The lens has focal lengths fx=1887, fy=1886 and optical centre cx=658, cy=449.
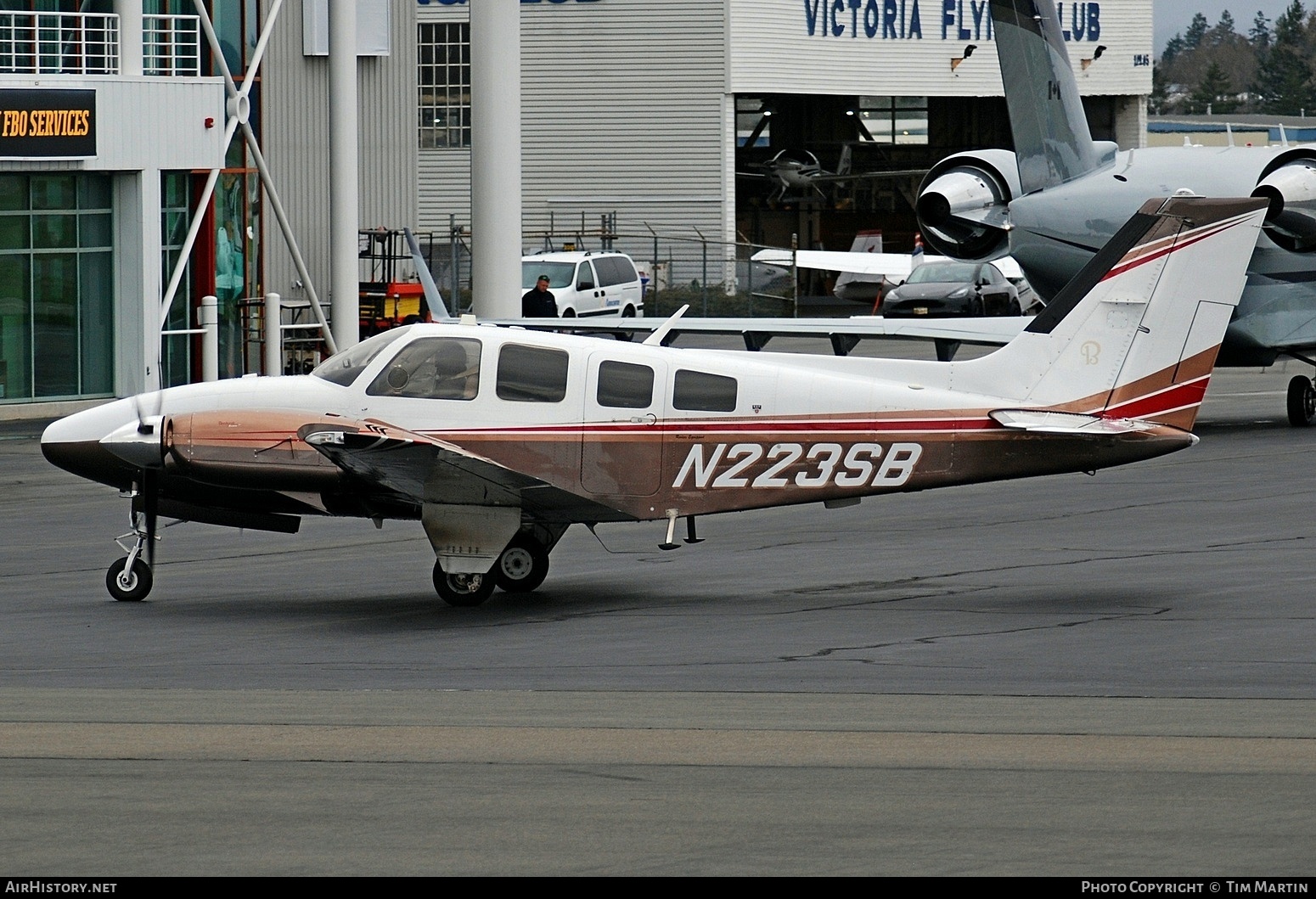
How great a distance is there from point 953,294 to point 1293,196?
82.4 feet

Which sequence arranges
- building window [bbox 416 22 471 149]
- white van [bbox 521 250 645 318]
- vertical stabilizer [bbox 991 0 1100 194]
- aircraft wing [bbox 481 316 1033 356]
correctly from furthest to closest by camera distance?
building window [bbox 416 22 471 149]
white van [bbox 521 250 645 318]
vertical stabilizer [bbox 991 0 1100 194]
aircraft wing [bbox 481 316 1033 356]

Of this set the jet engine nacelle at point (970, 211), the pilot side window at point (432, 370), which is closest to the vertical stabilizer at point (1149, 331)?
the pilot side window at point (432, 370)

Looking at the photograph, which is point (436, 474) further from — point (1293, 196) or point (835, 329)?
point (1293, 196)

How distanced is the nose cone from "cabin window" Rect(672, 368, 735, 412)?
162 inches

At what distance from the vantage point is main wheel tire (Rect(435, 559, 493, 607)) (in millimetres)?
14250

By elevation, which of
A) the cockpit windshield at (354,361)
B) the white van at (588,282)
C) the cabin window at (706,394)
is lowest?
the cabin window at (706,394)

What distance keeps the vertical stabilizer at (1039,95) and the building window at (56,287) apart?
14.7m

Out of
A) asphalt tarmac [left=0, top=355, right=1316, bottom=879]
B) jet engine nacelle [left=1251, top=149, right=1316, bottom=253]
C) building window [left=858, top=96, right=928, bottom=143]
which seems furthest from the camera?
building window [left=858, top=96, right=928, bottom=143]

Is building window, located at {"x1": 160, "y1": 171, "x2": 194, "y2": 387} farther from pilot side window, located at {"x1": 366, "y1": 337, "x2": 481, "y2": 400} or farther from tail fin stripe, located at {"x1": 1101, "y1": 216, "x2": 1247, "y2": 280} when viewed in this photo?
tail fin stripe, located at {"x1": 1101, "y1": 216, "x2": 1247, "y2": 280}

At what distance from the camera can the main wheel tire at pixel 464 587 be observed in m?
14.2

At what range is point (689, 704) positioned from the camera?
10570 mm

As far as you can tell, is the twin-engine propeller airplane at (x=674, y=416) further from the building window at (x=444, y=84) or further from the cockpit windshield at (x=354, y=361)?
the building window at (x=444, y=84)

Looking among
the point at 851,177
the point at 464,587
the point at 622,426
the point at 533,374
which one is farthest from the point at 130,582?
the point at 851,177

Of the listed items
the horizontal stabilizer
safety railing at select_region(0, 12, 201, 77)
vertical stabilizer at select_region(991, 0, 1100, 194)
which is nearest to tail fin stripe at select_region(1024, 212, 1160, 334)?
the horizontal stabilizer
